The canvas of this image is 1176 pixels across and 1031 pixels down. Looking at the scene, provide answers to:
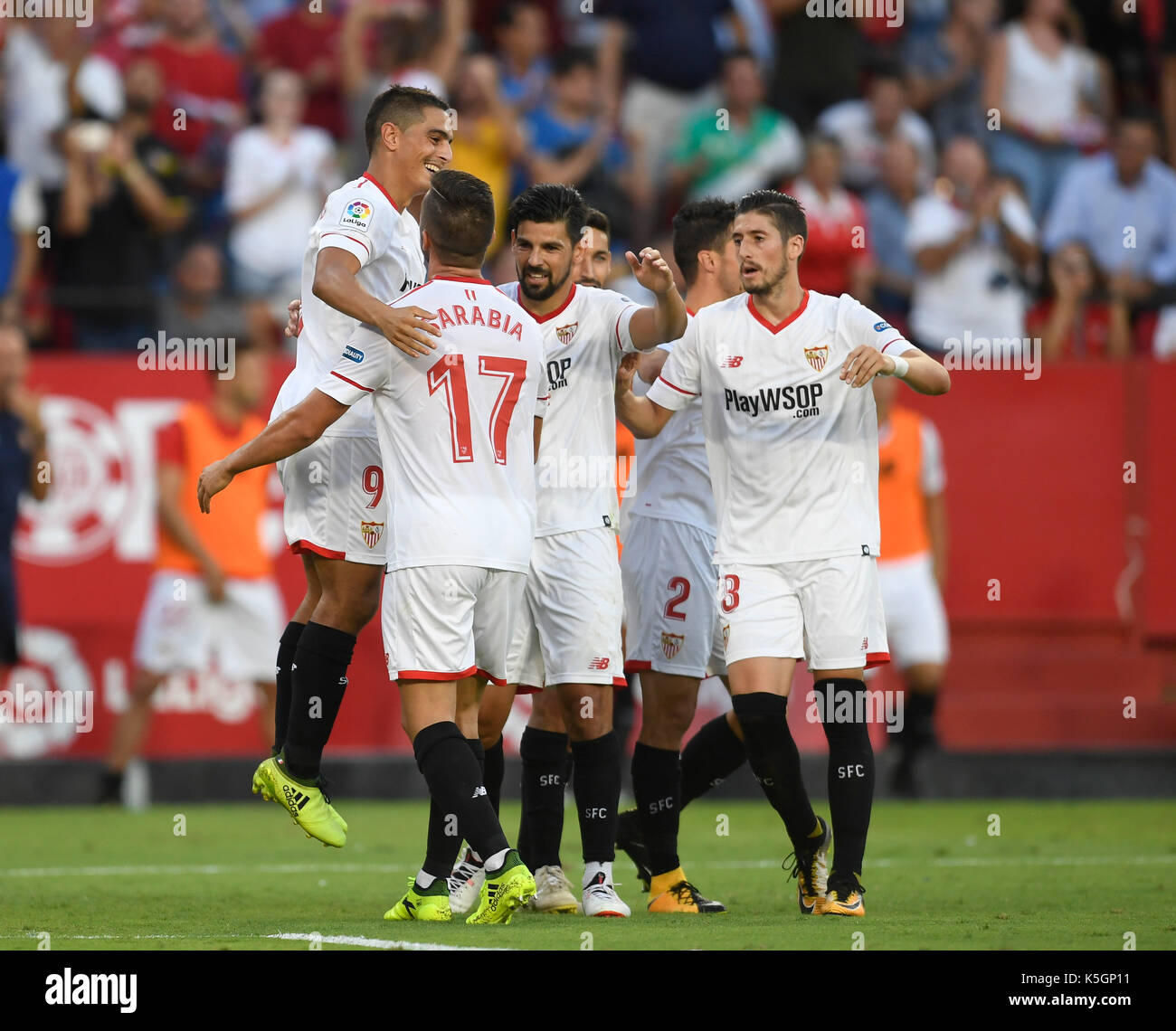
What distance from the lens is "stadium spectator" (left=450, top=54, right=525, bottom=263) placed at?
1463 centimetres

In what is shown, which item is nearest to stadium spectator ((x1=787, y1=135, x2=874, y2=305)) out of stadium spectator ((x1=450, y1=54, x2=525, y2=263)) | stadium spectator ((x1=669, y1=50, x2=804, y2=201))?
stadium spectator ((x1=669, y1=50, x2=804, y2=201))

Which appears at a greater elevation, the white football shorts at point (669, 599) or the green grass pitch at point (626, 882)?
the white football shorts at point (669, 599)

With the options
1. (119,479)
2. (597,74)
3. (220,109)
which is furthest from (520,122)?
(119,479)

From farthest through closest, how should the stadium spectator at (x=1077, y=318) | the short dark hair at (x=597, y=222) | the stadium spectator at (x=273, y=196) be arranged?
1. the stadium spectator at (x=1077, y=318)
2. the stadium spectator at (x=273, y=196)
3. the short dark hair at (x=597, y=222)

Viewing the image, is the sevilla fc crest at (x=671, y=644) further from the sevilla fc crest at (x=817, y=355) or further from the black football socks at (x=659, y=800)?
the sevilla fc crest at (x=817, y=355)

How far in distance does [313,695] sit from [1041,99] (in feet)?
35.6

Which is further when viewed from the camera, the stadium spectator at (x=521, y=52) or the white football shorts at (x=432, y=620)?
the stadium spectator at (x=521, y=52)

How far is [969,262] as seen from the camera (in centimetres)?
1464

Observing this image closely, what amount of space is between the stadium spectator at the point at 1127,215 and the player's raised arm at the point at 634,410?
8331mm

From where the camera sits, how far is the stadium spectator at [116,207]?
1413 centimetres

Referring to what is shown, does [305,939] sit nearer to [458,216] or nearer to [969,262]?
[458,216]

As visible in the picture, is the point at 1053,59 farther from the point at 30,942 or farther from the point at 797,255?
the point at 30,942

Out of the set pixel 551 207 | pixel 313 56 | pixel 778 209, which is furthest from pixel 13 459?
pixel 778 209

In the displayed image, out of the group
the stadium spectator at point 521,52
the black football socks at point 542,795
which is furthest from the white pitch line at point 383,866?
the stadium spectator at point 521,52
